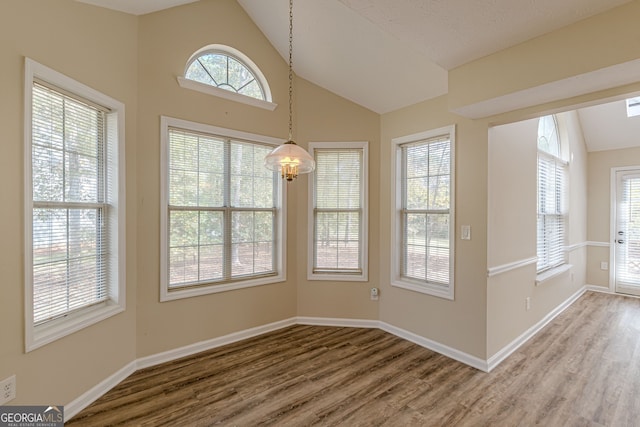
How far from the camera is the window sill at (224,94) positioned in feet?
9.31

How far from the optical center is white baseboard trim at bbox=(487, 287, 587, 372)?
276 centimetres

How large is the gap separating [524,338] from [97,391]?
164 inches

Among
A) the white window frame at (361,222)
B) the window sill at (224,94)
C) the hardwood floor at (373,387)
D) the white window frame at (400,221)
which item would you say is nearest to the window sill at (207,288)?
the white window frame at (361,222)

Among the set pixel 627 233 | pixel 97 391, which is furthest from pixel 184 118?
pixel 627 233

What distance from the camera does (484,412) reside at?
2115mm

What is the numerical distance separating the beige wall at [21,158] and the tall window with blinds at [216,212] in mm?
363

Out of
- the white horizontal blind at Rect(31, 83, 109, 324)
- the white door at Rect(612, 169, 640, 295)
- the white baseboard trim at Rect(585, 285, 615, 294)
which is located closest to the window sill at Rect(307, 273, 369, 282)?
the white horizontal blind at Rect(31, 83, 109, 324)

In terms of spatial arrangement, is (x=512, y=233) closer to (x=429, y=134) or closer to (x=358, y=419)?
(x=429, y=134)

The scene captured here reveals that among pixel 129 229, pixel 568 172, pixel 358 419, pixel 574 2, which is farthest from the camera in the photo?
pixel 568 172

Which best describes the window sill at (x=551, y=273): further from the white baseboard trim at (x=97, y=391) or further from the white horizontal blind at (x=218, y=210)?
the white baseboard trim at (x=97, y=391)

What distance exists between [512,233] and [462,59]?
182 centimetres

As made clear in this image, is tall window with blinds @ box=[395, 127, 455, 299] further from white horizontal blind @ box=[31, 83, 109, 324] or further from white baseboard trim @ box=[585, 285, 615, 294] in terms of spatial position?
white baseboard trim @ box=[585, 285, 615, 294]

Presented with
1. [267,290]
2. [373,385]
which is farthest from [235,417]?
[267,290]

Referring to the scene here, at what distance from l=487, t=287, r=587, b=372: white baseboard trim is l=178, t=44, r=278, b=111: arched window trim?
3.54 metres
